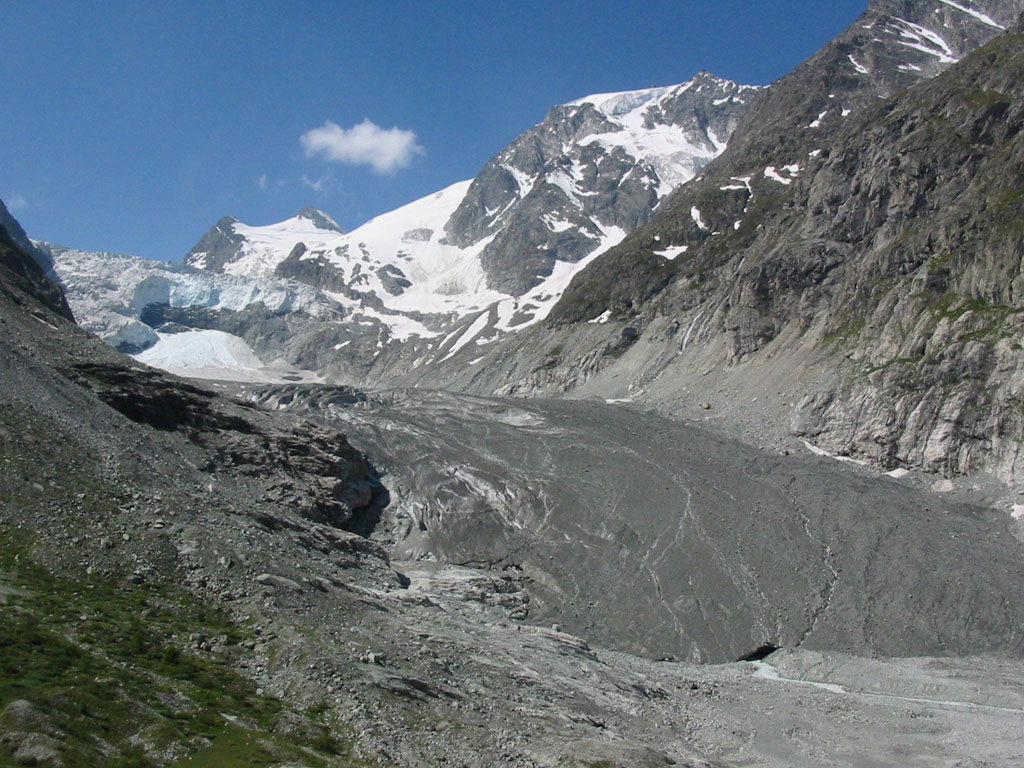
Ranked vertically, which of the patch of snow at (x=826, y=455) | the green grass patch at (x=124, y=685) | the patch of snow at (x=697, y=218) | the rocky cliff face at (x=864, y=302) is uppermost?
the patch of snow at (x=697, y=218)

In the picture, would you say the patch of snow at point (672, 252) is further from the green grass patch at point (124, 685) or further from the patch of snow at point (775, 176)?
the green grass patch at point (124, 685)

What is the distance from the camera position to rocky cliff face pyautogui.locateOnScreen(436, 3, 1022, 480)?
240 feet

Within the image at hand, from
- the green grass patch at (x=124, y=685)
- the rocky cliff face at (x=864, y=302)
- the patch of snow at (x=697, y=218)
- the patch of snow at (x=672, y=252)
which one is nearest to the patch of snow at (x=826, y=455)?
the rocky cliff face at (x=864, y=302)

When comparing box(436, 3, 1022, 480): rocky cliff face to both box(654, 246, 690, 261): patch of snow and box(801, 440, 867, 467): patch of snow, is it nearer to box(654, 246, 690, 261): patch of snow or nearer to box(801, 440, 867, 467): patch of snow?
box(654, 246, 690, 261): patch of snow

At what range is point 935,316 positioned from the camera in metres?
79.4

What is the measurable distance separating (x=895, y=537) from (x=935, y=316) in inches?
1214

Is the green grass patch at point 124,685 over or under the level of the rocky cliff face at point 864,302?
under

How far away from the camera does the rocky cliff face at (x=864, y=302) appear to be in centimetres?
7300

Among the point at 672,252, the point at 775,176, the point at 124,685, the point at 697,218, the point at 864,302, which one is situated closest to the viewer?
the point at 124,685

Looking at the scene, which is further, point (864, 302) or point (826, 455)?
point (864, 302)

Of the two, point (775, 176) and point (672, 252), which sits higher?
point (775, 176)

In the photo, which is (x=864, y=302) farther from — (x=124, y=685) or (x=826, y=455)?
(x=124, y=685)

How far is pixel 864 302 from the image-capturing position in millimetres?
89188

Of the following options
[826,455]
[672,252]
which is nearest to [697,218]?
[672,252]
